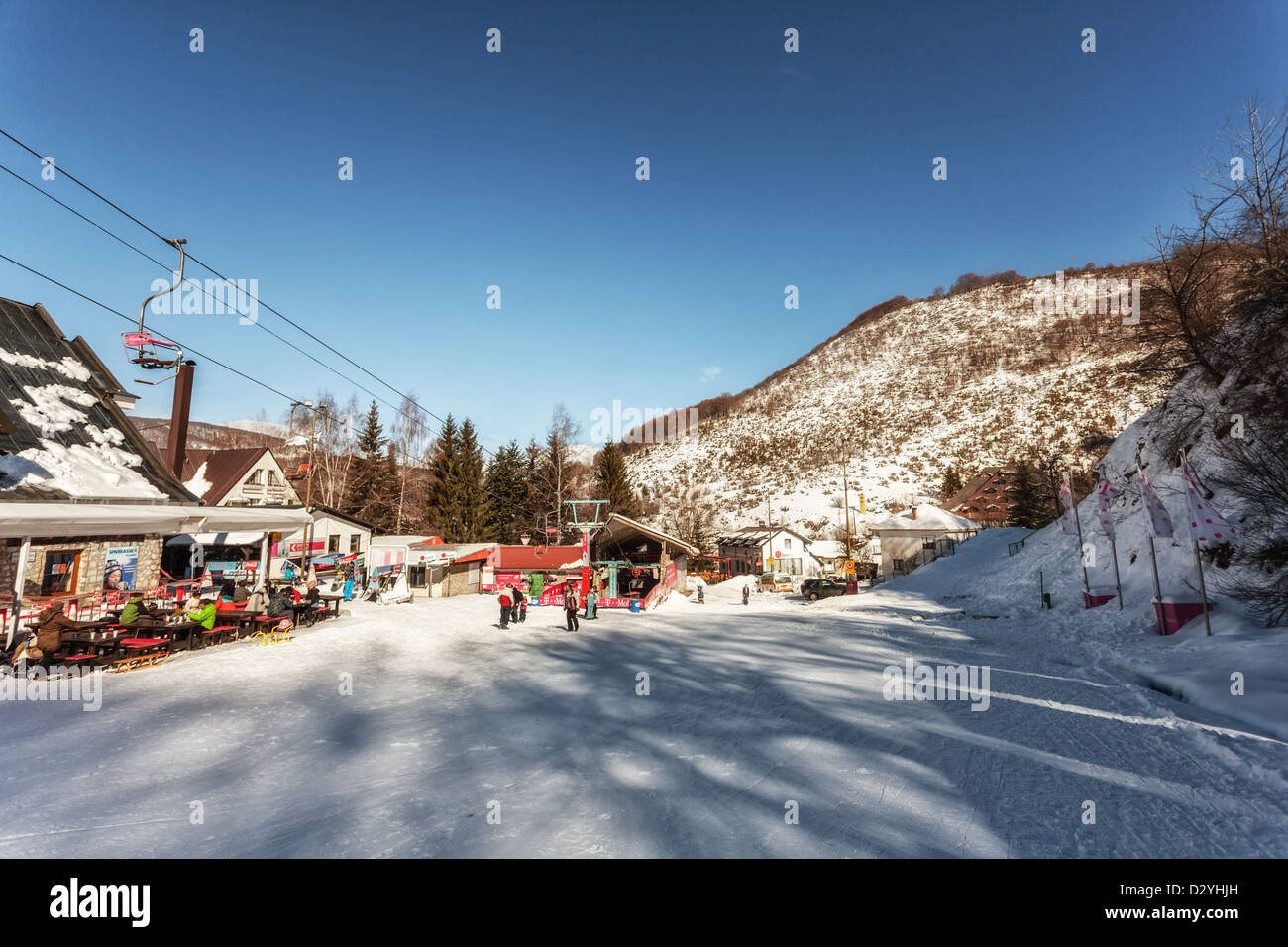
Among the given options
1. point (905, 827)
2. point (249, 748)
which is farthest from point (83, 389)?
point (905, 827)

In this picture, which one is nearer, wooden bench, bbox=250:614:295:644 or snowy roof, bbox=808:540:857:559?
wooden bench, bbox=250:614:295:644

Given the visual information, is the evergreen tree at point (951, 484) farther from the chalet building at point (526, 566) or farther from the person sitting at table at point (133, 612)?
the person sitting at table at point (133, 612)

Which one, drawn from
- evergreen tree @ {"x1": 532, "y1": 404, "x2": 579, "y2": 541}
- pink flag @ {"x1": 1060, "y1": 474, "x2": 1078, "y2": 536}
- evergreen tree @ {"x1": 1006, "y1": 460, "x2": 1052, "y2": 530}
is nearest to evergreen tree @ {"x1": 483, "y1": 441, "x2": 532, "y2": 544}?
evergreen tree @ {"x1": 532, "y1": 404, "x2": 579, "y2": 541}

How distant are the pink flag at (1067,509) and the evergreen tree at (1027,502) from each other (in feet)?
88.9

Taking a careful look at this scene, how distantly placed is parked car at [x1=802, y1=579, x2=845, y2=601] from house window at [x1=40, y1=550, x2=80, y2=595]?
104ft

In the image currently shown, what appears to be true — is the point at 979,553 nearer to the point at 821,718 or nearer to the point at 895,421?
the point at 821,718

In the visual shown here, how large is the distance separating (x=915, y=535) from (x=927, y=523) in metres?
1.81

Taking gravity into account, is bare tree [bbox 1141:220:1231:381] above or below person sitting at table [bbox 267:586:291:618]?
above

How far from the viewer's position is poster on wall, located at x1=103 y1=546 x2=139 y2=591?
1661cm

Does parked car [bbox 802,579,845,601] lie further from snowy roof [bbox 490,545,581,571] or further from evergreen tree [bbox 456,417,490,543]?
evergreen tree [bbox 456,417,490,543]

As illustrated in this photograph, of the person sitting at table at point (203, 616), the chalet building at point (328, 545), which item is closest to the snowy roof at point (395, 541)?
the chalet building at point (328, 545)

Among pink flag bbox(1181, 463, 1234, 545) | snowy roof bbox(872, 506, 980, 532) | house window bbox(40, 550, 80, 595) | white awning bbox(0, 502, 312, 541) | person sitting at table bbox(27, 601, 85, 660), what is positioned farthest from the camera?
snowy roof bbox(872, 506, 980, 532)

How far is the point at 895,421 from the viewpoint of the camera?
3580 inches

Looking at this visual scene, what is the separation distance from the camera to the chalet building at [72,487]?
13188 millimetres
